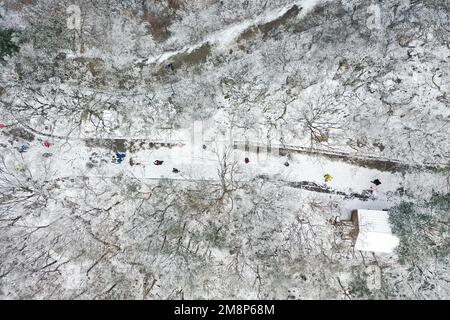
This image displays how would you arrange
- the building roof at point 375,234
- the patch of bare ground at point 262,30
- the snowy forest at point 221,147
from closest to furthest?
the building roof at point 375,234 < the snowy forest at point 221,147 < the patch of bare ground at point 262,30

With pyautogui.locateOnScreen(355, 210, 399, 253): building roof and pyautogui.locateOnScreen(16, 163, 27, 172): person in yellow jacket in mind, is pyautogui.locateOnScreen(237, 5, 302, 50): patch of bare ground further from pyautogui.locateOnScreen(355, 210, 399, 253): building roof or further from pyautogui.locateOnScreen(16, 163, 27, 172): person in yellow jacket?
pyautogui.locateOnScreen(16, 163, 27, 172): person in yellow jacket

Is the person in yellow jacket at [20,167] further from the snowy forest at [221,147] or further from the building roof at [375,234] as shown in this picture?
the building roof at [375,234]

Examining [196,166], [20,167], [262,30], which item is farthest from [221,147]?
[20,167]

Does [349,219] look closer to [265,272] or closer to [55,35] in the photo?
[265,272]

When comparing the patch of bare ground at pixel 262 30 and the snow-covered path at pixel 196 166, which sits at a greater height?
the patch of bare ground at pixel 262 30

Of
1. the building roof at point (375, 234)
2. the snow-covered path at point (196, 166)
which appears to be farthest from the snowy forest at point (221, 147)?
the building roof at point (375, 234)

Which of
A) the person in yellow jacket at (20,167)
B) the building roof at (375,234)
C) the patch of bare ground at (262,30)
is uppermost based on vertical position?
the patch of bare ground at (262,30)

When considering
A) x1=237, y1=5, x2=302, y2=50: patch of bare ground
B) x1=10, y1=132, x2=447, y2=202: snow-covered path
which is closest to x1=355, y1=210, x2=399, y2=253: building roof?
x1=10, y1=132, x2=447, y2=202: snow-covered path

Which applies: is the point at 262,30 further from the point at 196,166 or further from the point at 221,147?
the point at 196,166
